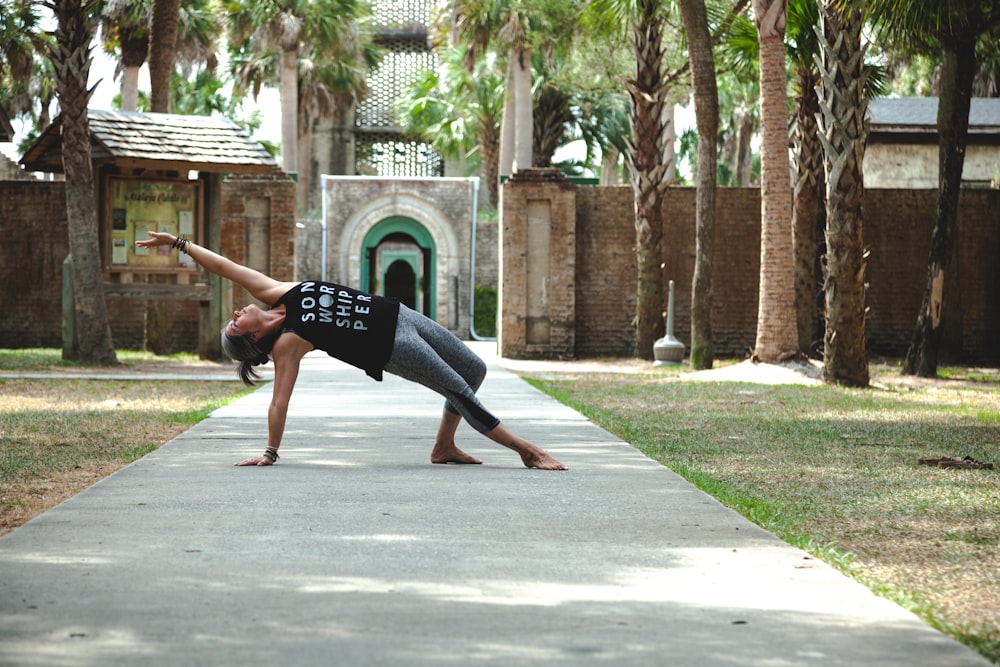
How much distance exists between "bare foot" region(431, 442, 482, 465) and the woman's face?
1320 millimetres

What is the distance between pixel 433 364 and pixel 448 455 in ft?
2.66

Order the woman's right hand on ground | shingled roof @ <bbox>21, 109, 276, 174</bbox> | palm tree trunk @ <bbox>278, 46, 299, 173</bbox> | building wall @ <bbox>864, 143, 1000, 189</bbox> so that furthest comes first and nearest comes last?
palm tree trunk @ <bbox>278, 46, 299, 173</bbox> < building wall @ <bbox>864, 143, 1000, 189</bbox> < shingled roof @ <bbox>21, 109, 276, 174</bbox> < the woman's right hand on ground

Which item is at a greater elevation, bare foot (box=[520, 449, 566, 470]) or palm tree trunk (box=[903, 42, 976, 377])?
palm tree trunk (box=[903, 42, 976, 377])

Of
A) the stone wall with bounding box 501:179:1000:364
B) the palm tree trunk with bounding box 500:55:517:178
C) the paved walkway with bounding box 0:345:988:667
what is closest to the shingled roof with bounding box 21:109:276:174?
the stone wall with bounding box 501:179:1000:364

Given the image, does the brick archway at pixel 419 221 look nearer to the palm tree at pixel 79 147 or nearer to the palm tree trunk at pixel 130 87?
the palm tree trunk at pixel 130 87

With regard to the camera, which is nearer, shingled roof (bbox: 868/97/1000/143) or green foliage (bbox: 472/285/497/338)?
shingled roof (bbox: 868/97/1000/143)

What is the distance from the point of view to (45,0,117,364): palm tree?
700 inches

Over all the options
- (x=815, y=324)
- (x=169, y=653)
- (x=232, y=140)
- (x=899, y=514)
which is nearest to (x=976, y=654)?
(x=169, y=653)

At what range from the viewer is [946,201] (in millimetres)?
18750

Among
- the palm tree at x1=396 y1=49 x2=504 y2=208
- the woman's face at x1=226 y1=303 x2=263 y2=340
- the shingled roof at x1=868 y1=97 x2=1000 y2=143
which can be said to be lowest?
the woman's face at x1=226 y1=303 x2=263 y2=340

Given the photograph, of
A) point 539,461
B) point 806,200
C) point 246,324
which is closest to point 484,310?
point 806,200

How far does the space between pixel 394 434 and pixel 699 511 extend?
3.96 metres

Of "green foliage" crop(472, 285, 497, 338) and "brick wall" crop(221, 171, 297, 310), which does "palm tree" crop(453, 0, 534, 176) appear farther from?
"brick wall" crop(221, 171, 297, 310)

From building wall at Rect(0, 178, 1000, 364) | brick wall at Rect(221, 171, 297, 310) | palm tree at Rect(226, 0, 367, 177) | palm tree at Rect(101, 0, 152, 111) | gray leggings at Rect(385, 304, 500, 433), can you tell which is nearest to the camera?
gray leggings at Rect(385, 304, 500, 433)
